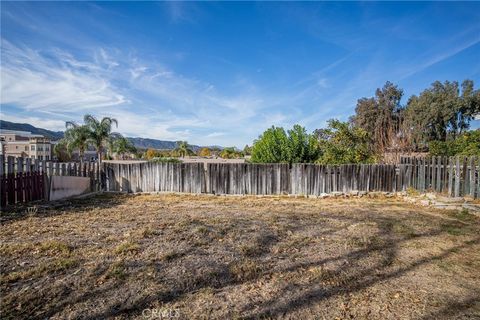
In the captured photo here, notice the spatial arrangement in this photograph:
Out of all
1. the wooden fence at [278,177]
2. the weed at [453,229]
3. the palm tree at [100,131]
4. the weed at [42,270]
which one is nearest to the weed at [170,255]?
the weed at [42,270]

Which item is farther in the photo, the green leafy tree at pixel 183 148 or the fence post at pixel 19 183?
the green leafy tree at pixel 183 148

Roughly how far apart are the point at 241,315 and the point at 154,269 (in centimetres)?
143

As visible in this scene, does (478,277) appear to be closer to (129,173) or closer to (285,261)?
(285,261)

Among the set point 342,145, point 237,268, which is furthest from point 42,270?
point 342,145

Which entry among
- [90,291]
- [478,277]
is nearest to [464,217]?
[478,277]

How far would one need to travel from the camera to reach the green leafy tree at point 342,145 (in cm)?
1258

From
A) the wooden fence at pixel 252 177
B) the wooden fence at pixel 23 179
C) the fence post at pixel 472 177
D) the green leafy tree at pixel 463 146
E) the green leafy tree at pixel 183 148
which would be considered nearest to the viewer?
the wooden fence at pixel 23 179

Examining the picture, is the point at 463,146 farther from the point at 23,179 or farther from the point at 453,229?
the point at 23,179

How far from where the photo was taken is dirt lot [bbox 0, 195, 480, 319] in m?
2.71

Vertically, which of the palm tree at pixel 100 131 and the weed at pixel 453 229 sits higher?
the palm tree at pixel 100 131

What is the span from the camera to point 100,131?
67.3 feet

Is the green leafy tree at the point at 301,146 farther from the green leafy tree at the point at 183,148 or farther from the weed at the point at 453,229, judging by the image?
the green leafy tree at the point at 183,148

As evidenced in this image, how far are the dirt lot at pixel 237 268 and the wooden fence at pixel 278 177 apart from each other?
11.1ft

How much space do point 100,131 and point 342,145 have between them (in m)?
17.1
